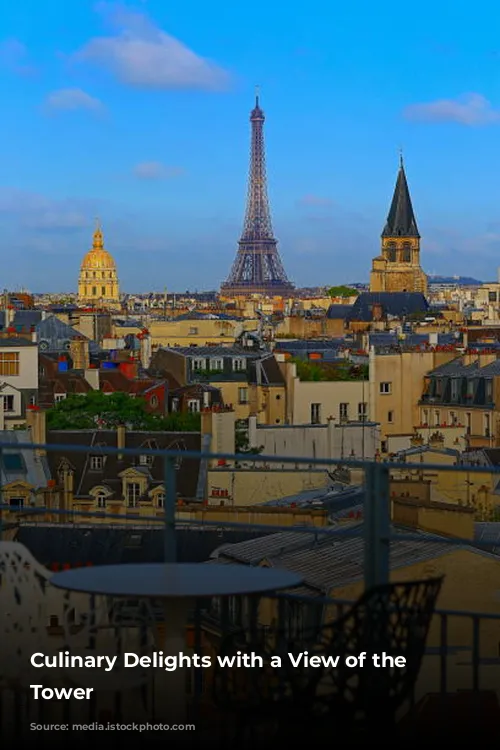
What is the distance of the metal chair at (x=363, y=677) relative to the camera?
6.39 metres

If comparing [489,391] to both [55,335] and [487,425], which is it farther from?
[55,335]

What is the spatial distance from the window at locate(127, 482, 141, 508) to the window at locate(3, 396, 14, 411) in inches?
677

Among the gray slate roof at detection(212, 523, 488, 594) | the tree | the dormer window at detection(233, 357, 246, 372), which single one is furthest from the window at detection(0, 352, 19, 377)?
the gray slate roof at detection(212, 523, 488, 594)

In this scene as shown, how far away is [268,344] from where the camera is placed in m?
83.4

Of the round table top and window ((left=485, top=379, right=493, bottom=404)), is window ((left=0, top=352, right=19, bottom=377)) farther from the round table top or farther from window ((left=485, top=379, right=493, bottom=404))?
the round table top

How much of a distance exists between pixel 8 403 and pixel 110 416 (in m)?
3.42

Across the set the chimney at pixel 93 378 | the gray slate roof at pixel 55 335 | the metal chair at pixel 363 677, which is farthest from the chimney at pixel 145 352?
the metal chair at pixel 363 677

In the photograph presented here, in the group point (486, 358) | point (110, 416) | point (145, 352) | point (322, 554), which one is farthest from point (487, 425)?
point (322, 554)

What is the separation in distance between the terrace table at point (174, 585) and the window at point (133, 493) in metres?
26.8

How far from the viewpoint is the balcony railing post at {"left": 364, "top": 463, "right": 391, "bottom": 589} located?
23.4 feet

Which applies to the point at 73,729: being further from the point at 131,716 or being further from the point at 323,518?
the point at 323,518

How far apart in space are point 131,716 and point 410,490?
2306 centimetres

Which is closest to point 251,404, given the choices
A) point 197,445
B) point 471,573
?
point 197,445

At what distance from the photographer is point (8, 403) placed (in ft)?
173
